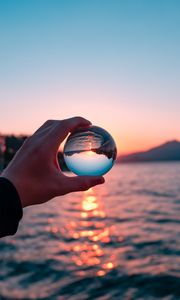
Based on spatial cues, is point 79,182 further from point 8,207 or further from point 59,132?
point 8,207

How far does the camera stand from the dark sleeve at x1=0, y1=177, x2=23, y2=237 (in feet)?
6.56

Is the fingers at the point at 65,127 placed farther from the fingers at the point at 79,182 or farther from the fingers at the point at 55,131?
the fingers at the point at 79,182

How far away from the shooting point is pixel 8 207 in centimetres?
200

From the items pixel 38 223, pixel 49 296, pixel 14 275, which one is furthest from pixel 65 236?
pixel 49 296

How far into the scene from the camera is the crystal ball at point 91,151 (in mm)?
2889

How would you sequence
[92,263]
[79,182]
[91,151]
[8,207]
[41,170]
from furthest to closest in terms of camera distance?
1. [92,263]
2. [91,151]
3. [79,182]
4. [41,170]
5. [8,207]

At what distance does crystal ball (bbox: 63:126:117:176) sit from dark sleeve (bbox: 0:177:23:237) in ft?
3.07

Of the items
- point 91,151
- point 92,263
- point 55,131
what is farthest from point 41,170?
point 92,263

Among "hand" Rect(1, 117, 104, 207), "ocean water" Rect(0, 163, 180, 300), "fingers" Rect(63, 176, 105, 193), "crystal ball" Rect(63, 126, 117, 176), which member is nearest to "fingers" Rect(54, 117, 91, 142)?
"hand" Rect(1, 117, 104, 207)

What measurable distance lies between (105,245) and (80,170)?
14.6 metres

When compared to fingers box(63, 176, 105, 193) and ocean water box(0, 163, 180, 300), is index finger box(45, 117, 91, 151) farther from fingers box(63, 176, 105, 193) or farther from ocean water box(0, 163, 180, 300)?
ocean water box(0, 163, 180, 300)

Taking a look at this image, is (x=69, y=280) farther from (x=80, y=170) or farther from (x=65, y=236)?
(x=80, y=170)

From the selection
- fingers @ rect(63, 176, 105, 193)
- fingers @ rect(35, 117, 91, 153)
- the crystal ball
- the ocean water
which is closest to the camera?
fingers @ rect(35, 117, 91, 153)

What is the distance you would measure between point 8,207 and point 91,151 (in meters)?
1.09
